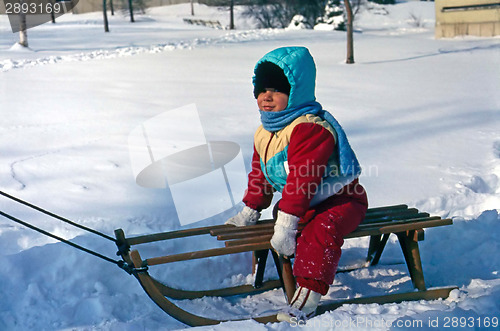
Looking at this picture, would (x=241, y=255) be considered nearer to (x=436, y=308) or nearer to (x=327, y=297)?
(x=327, y=297)

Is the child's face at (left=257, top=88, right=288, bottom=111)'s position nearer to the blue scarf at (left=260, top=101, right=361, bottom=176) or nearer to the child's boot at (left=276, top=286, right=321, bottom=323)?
the blue scarf at (left=260, top=101, right=361, bottom=176)

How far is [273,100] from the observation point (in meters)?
2.90

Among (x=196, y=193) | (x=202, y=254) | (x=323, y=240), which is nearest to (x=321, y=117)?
(x=323, y=240)

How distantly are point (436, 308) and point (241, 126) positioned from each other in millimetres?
4237

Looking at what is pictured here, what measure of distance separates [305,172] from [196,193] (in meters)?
1.80

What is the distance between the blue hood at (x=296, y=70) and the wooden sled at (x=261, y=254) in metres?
0.76

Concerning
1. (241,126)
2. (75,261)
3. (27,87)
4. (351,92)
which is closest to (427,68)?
(351,92)

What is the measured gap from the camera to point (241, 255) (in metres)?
3.68

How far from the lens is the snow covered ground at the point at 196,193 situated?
296 centimetres

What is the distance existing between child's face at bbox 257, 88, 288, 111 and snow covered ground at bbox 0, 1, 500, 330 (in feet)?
3.61

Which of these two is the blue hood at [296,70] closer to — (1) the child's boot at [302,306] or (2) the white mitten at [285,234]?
(2) the white mitten at [285,234]

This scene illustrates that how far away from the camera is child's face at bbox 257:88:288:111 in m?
2.88

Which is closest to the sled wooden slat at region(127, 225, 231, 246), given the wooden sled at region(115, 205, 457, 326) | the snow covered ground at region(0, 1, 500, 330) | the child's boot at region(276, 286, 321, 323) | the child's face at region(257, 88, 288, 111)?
the wooden sled at region(115, 205, 457, 326)

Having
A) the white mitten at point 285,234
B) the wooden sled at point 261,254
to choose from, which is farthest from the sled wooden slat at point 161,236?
the white mitten at point 285,234
